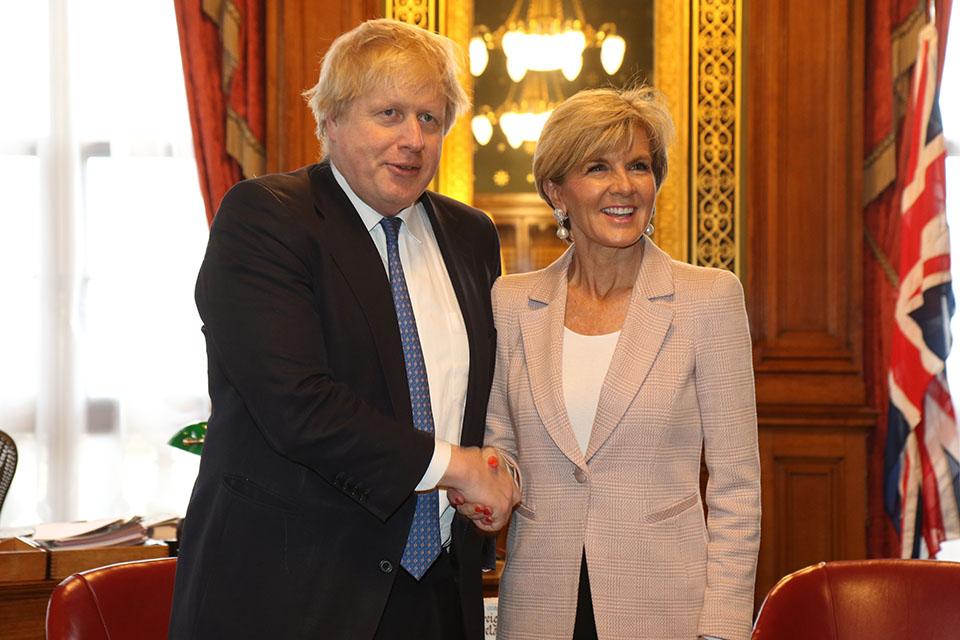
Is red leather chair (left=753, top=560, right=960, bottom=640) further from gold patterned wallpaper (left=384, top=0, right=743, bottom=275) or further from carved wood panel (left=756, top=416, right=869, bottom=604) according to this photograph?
gold patterned wallpaper (left=384, top=0, right=743, bottom=275)

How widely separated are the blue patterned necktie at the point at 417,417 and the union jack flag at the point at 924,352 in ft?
11.8

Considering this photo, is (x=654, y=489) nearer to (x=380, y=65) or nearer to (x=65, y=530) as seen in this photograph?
(x=380, y=65)

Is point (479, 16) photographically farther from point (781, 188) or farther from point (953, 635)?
point (953, 635)

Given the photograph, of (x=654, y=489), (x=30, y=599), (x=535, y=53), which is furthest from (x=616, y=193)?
(x=535, y=53)

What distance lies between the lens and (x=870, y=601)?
234 cm

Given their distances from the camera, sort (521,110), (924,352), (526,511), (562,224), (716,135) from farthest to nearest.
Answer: (521,110)
(716,135)
(924,352)
(562,224)
(526,511)

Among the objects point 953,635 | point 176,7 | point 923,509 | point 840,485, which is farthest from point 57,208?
point 953,635

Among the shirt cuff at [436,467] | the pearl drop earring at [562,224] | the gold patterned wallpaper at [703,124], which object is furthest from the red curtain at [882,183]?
the shirt cuff at [436,467]

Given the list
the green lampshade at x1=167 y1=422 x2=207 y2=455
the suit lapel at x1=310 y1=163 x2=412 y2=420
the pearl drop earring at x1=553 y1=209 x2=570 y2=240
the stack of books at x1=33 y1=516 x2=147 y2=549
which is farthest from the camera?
the green lampshade at x1=167 y1=422 x2=207 y2=455

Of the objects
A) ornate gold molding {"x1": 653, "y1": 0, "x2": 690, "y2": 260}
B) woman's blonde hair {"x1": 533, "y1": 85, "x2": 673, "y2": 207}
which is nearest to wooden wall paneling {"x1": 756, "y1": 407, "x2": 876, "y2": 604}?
ornate gold molding {"x1": 653, "y1": 0, "x2": 690, "y2": 260}

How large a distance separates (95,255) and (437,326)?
399 centimetres

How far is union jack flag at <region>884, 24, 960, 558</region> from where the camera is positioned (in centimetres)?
525

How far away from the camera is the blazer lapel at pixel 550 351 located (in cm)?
224

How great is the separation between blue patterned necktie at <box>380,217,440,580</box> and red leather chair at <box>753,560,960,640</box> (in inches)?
25.8
